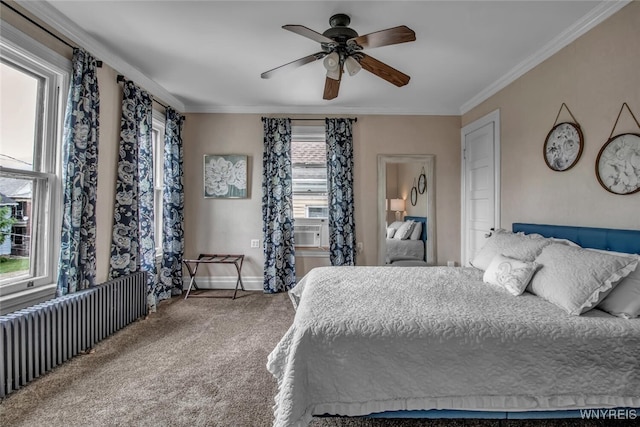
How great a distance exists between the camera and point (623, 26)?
208 cm

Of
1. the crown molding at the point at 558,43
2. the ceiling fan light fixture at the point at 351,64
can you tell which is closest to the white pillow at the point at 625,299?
the crown molding at the point at 558,43

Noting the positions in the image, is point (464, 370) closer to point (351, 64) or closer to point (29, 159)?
point (351, 64)

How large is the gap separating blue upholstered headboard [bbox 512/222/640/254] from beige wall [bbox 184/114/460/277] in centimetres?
171

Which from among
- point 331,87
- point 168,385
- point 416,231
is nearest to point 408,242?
point 416,231

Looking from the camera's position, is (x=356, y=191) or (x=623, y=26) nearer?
(x=623, y=26)

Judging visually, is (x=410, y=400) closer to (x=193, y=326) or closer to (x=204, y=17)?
(x=193, y=326)

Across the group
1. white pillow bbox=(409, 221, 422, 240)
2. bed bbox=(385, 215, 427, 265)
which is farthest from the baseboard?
→ white pillow bbox=(409, 221, 422, 240)

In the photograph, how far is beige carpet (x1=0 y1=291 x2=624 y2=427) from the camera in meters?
1.68

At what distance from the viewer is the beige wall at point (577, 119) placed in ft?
6.77

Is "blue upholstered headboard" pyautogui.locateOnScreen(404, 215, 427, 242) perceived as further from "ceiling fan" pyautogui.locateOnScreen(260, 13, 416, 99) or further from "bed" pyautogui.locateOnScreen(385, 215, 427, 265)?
"ceiling fan" pyautogui.locateOnScreen(260, 13, 416, 99)

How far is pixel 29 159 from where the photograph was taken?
7.24 ft

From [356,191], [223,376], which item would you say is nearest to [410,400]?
[223,376]

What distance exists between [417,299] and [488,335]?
47 centimetres

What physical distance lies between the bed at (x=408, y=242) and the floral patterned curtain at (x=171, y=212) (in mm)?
2861
